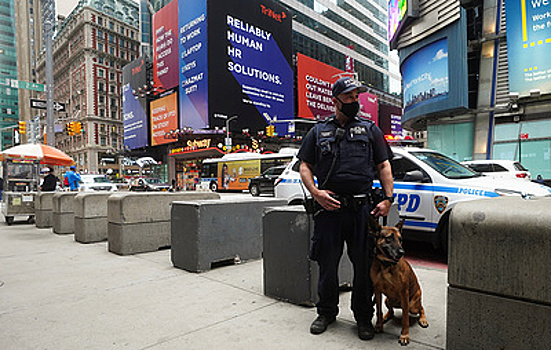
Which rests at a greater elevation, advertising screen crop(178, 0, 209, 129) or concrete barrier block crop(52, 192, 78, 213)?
advertising screen crop(178, 0, 209, 129)

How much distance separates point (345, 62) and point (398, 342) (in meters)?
67.3

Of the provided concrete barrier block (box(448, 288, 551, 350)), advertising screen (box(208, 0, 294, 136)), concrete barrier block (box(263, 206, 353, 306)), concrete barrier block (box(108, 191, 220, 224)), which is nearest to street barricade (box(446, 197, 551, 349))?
concrete barrier block (box(448, 288, 551, 350))

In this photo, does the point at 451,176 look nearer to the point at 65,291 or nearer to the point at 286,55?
the point at 65,291

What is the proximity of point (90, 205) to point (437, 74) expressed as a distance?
2182 centimetres

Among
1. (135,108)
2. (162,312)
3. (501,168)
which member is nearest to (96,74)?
(135,108)

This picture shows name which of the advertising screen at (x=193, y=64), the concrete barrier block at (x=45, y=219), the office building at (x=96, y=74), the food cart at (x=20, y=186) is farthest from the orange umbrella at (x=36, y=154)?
the office building at (x=96, y=74)

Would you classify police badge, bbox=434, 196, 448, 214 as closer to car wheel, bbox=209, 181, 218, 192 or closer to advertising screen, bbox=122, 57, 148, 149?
Answer: car wheel, bbox=209, 181, 218, 192

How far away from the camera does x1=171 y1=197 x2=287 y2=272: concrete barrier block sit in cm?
502

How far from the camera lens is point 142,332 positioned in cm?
304

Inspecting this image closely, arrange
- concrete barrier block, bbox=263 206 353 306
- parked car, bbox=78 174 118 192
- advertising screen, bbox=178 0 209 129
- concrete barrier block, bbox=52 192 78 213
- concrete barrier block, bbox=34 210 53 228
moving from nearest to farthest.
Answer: concrete barrier block, bbox=263 206 353 306 < concrete barrier block, bbox=52 192 78 213 < concrete barrier block, bbox=34 210 53 228 < parked car, bbox=78 174 118 192 < advertising screen, bbox=178 0 209 129

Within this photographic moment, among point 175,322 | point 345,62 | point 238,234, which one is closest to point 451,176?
point 238,234

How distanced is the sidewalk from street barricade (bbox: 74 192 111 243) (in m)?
1.90

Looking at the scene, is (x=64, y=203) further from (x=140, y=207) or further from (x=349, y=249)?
(x=349, y=249)

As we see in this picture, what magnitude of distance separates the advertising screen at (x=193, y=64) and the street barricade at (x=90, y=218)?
32.4m
